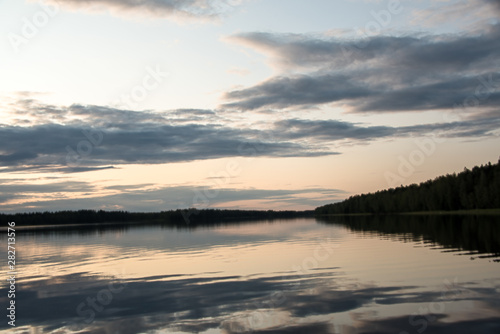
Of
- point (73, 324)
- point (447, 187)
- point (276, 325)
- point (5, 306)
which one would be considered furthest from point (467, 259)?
point (447, 187)

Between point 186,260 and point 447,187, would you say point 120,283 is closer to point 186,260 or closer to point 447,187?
point 186,260

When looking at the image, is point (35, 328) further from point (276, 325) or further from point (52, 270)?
point (52, 270)

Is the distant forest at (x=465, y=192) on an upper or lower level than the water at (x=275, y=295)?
upper

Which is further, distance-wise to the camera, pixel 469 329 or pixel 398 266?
pixel 398 266

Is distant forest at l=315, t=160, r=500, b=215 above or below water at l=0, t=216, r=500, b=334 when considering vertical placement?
above

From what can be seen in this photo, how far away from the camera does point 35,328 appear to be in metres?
17.0

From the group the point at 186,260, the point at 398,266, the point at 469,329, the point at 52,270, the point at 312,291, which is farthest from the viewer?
the point at 186,260

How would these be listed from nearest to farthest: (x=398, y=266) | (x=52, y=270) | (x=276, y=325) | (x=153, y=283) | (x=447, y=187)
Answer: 1. (x=276, y=325)
2. (x=153, y=283)
3. (x=398, y=266)
4. (x=52, y=270)
5. (x=447, y=187)

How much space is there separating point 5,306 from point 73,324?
6.33 metres

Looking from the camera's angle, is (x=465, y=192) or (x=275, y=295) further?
(x=465, y=192)

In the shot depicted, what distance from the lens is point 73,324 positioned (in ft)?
56.9

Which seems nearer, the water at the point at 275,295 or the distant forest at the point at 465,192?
the water at the point at 275,295

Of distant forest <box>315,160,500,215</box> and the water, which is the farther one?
distant forest <box>315,160,500,215</box>

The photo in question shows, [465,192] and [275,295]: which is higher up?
[465,192]
